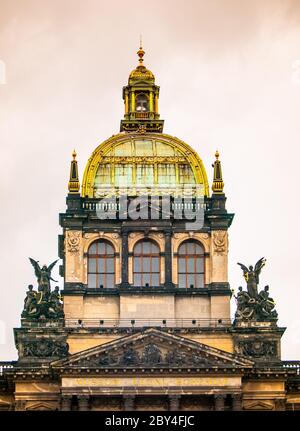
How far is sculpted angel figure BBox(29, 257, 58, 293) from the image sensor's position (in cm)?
9402

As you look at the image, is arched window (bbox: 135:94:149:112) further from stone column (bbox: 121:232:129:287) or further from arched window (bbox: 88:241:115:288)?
arched window (bbox: 88:241:115:288)

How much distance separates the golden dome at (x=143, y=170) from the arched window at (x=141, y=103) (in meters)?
4.54

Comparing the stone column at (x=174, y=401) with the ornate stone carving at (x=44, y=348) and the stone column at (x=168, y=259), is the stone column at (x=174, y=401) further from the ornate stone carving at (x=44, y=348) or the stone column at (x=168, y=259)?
the stone column at (x=168, y=259)

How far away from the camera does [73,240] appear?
99312mm

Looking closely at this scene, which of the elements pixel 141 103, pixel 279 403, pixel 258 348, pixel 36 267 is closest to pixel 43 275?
pixel 36 267

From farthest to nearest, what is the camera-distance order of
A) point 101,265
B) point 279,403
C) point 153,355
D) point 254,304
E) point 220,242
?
point 220,242 → point 101,265 → point 254,304 → point 279,403 → point 153,355

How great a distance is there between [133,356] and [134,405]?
2747 mm

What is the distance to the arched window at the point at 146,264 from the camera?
3875 inches

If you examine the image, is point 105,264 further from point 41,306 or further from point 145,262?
point 41,306

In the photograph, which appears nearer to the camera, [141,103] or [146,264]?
[146,264]

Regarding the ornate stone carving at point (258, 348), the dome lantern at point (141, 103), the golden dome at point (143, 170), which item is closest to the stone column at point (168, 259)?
the golden dome at point (143, 170)

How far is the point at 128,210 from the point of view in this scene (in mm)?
100062

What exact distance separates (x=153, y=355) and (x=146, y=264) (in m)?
9.24
